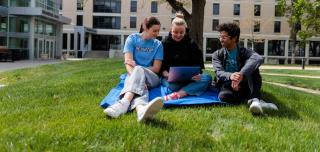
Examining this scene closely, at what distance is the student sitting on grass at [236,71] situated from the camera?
6.07 m

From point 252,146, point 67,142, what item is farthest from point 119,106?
point 252,146

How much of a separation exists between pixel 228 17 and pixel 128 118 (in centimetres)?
6067

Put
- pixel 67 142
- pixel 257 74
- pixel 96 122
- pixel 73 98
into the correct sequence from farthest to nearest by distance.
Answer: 1. pixel 73 98
2. pixel 257 74
3. pixel 96 122
4. pixel 67 142

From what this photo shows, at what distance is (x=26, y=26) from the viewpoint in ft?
135

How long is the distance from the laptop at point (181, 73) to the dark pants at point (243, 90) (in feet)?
1.44

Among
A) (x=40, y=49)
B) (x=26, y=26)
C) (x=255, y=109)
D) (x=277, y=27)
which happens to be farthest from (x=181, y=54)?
(x=277, y=27)

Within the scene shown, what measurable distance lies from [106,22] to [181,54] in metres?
59.2

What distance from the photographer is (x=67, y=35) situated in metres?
63.5

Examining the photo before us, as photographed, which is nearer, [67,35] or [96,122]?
[96,122]

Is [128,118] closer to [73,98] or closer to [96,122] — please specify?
[96,122]

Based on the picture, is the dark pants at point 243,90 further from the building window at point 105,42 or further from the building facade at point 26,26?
the building window at point 105,42

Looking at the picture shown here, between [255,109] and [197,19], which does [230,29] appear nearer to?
[255,109]

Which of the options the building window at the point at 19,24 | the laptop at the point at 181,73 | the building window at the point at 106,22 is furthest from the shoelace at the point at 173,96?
the building window at the point at 106,22

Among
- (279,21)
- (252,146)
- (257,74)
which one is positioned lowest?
(252,146)
